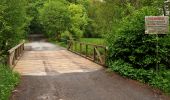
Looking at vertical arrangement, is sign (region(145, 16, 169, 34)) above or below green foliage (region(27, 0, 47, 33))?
below

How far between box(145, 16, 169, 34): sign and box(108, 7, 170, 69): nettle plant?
495 millimetres

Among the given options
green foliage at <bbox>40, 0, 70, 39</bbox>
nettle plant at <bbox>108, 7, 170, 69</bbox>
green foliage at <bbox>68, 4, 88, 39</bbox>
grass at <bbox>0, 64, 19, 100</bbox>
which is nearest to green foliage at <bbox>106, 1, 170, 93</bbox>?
nettle plant at <bbox>108, 7, 170, 69</bbox>

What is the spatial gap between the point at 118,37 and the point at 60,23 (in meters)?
35.6

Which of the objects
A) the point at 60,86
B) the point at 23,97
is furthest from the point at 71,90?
the point at 23,97

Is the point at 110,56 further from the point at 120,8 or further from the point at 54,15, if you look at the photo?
the point at 54,15

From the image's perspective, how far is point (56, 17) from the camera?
4997cm

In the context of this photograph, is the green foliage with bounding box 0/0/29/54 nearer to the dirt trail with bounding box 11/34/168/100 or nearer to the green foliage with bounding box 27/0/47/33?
the dirt trail with bounding box 11/34/168/100

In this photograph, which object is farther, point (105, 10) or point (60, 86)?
point (105, 10)

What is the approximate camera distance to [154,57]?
12.7 meters

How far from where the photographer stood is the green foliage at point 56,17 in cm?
4900

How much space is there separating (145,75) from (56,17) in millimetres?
38825

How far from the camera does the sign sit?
40.1 feet

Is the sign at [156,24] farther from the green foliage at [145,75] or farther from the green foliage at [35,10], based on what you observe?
the green foliage at [35,10]

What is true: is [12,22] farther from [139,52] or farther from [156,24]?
[156,24]
